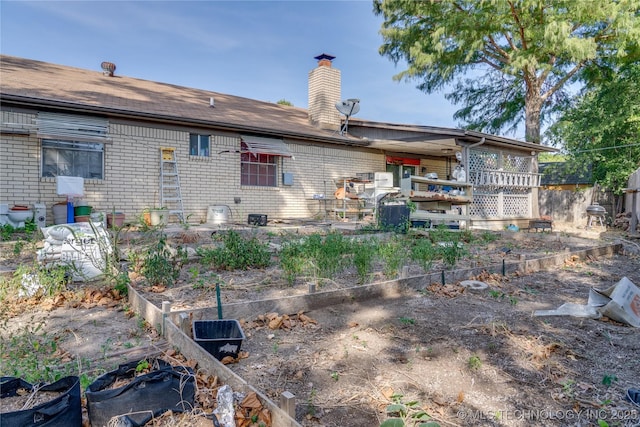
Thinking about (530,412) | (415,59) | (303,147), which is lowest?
(530,412)

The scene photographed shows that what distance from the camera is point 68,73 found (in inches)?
436

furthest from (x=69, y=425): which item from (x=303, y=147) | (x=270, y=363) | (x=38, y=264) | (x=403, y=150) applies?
(x=403, y=150)

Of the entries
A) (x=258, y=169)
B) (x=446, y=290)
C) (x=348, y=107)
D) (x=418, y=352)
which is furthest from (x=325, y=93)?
(x=418, y=352)

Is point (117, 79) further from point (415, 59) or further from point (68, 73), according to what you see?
point (415, 59)

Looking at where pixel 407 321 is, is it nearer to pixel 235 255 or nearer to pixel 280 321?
pixel 280 321

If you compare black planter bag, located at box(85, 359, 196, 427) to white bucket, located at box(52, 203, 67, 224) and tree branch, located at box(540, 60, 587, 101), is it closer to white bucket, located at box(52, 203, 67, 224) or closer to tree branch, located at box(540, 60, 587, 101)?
white bucket, located at box(52, 203, 67, 224)

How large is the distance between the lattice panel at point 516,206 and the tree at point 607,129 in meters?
4.08

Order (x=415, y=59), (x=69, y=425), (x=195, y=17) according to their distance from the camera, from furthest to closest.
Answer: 1. (x=415, y=59)
2. (x=195, y=17)
3. (x=69, y=425)

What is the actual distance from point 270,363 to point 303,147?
999cm

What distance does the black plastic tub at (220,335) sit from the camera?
2508 millimetres

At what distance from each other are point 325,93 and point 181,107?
17.2ft

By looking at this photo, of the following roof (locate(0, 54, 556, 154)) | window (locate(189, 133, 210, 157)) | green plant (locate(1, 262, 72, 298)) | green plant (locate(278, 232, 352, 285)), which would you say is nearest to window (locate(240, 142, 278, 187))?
roof (locate(0, 54, 556, 154))

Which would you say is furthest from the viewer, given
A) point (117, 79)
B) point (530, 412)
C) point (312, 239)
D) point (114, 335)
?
point (117, 79)

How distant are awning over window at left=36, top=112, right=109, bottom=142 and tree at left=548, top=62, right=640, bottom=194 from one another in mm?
17113
